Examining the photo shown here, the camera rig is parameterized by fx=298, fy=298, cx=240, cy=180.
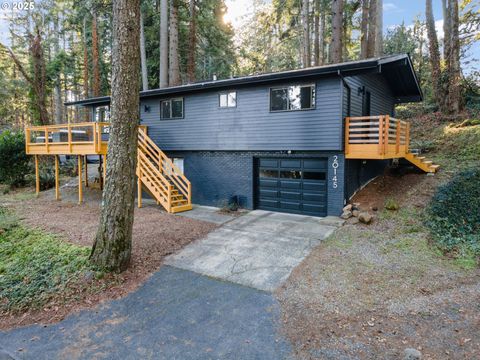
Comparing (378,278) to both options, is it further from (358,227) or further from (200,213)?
(200,213)

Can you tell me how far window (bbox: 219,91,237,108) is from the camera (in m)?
11.6

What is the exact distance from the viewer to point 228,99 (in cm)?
1174

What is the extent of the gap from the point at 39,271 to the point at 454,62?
20.0 m

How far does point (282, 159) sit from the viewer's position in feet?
35.9

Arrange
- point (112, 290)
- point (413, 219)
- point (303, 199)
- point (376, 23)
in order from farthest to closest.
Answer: point (376, 23), point (303, 199), point (413, 219), point (112, 290)

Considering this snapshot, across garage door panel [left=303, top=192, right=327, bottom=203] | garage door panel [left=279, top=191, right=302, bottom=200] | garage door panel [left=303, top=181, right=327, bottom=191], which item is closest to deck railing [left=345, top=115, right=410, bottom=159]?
garage door panel [left=303, top=181, right=327, bottom=191]

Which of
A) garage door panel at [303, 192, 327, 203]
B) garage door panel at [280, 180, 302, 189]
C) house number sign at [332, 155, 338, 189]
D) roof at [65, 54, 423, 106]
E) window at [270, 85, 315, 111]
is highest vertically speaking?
roof at [65, 54, 423, 106]

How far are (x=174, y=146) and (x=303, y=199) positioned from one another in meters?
6.24

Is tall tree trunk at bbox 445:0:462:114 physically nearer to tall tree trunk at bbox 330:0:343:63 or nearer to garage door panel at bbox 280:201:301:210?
tall tree trunk at bbox 330:0:343:63

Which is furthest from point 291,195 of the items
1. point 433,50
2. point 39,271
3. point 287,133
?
point 433,50

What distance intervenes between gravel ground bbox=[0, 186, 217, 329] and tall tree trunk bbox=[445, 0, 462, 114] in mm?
15376

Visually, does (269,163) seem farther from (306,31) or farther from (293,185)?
(306,31)

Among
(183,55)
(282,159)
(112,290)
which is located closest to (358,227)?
(282,159)

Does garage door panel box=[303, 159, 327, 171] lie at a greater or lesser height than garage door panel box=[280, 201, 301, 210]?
greater
